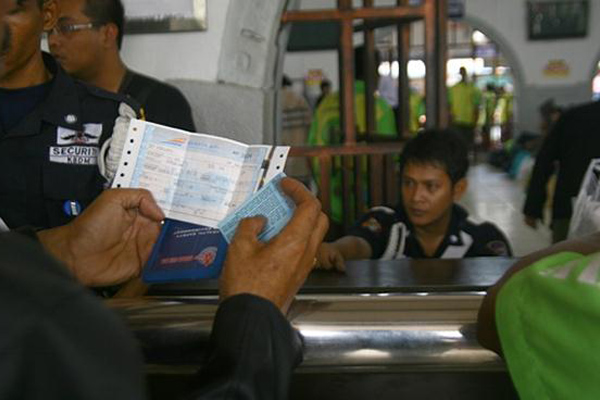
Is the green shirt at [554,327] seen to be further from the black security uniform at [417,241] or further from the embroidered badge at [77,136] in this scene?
the black security uniform at [417,241]

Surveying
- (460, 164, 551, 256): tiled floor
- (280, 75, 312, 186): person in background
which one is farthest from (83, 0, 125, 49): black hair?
(280, 75, 312, 186): person in background

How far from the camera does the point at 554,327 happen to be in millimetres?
726

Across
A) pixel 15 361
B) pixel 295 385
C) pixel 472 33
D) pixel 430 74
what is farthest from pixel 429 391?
pixel 472 33

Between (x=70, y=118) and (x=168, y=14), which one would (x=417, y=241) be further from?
(x=168, y=14)

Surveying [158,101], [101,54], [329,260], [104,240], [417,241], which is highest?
[101,54]

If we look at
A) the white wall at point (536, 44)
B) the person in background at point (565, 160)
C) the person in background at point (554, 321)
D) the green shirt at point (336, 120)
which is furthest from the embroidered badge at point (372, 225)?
the white wall at point (536, 44)

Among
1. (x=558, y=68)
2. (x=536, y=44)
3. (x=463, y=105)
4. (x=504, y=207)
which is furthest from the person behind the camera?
(x=463, y=105)

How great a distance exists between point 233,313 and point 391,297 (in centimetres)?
38

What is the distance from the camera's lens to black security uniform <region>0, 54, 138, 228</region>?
1.65 metres

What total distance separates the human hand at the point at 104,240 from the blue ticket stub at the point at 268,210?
0.80 feet

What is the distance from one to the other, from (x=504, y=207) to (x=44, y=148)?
7.79 metres

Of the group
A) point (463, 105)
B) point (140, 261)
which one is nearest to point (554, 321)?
point (140, 261)

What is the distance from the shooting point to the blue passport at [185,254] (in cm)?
108

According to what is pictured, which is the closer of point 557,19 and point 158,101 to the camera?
point 158,101
